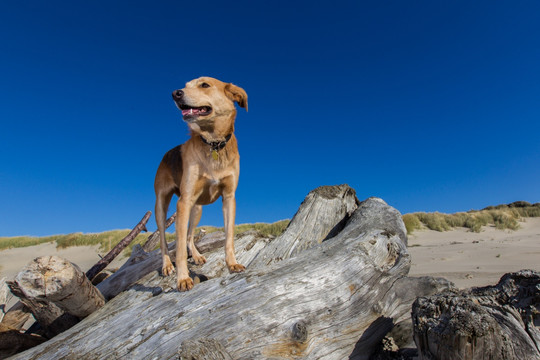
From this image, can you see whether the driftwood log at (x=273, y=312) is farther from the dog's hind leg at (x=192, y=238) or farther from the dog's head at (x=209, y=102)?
the dog's head at (x=209, y=102)

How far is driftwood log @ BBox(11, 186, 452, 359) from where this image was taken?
2.63 m

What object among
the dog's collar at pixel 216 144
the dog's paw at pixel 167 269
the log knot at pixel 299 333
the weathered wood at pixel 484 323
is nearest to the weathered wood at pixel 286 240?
the dog's paw at pixel 167 269

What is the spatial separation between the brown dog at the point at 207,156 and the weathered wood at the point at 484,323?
1901 millimetres

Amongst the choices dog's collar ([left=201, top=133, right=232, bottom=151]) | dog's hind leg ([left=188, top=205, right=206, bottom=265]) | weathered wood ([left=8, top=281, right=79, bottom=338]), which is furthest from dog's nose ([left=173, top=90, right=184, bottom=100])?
weathered wood ([left=8, top=281, right=79, bottom=338])

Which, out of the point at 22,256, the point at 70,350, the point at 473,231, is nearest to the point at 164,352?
the point at 70,350

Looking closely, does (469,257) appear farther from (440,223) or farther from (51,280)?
(51,280)

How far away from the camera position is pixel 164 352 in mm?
2531

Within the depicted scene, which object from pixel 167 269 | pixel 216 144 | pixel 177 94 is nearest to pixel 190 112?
pixel 177 94

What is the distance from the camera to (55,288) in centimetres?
312

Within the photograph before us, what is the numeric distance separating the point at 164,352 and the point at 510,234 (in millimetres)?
16959

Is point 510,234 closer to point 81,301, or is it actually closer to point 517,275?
point 517,275

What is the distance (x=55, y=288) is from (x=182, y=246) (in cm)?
130

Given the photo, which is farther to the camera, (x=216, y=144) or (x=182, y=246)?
(x=216, y=144)

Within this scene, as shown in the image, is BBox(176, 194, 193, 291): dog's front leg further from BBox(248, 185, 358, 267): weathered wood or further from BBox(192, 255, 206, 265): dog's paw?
BBox(248, 185, 358, 267): weathered wood
